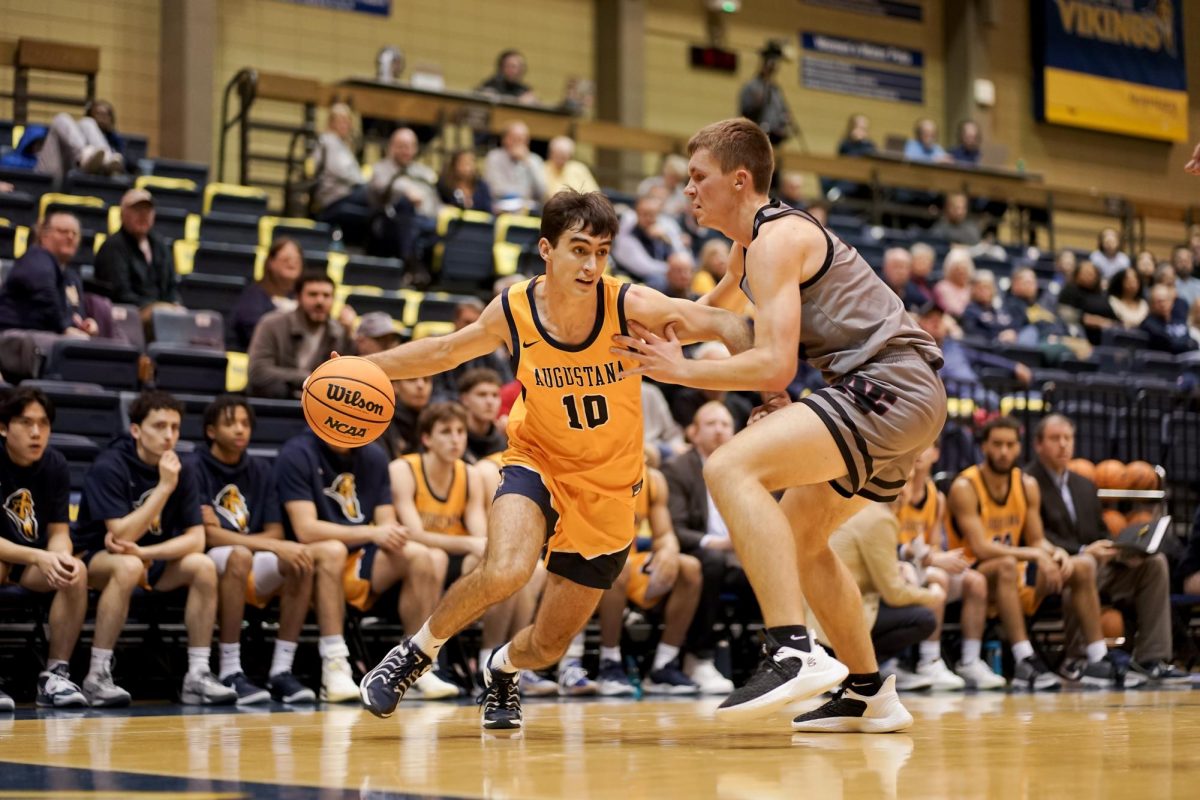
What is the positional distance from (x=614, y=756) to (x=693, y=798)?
87 centimetres

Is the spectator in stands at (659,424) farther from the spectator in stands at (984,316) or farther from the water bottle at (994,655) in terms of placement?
the spectator in stands at (984,316)

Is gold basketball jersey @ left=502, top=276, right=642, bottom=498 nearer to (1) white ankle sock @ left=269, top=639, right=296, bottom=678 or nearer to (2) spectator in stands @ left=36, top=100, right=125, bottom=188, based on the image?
(1) white ankle sock @ left=269, top=639, right=296, bottom=678

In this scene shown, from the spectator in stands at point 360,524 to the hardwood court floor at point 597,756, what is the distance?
1.23 metres

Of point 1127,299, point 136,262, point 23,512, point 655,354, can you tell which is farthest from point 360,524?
point 1127,299

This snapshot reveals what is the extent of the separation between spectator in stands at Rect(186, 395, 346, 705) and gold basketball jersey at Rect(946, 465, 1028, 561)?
11.1 feet

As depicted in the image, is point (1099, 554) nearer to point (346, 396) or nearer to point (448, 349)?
point (448, 349)

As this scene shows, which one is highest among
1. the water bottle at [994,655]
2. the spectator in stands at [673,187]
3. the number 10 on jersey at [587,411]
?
the spectator in stands at [673,187]

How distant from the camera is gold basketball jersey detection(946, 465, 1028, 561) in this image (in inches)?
322

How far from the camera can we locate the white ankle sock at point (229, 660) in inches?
254

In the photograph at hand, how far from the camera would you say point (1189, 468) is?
11016mm

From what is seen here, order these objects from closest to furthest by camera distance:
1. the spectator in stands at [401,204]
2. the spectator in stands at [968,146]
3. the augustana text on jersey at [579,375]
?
the augustana text on jersey at [579,375]
the spectator in stands at [401,204]
the spectator in stands at [968,146]

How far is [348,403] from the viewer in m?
4.54

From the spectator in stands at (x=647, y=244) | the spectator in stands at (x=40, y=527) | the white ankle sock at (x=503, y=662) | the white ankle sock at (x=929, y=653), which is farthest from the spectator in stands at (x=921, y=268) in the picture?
the white ankle sock at (x=503, y=662)

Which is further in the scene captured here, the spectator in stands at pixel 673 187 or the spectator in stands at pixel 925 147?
the spectator in stands at pixel 925 147
